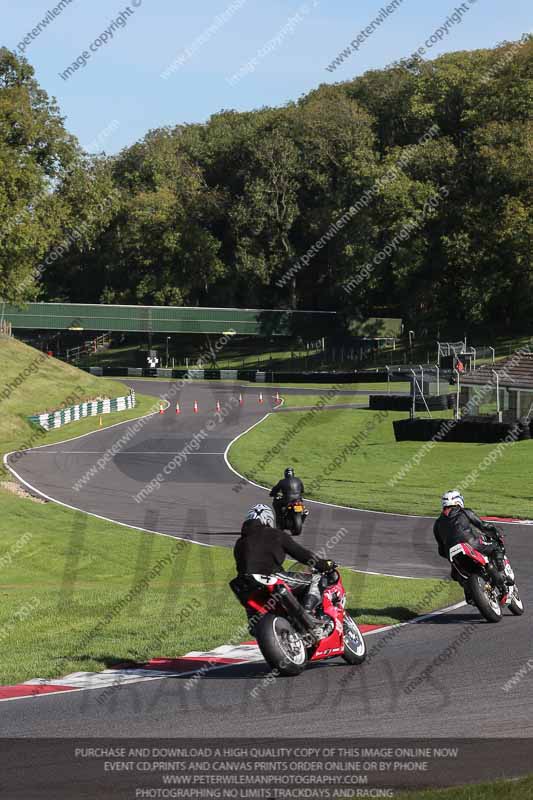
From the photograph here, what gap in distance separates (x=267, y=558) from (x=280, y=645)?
93 centimetres

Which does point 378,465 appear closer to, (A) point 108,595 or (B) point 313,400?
(A) point 108,595

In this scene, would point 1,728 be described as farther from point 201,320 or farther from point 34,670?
point 201,320

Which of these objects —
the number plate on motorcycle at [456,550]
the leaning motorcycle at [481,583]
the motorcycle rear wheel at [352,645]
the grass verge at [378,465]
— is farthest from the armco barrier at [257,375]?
the motorcycle rear wheel at [352,645]

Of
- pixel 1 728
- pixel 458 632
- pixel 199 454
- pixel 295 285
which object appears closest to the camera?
pixel 1 728

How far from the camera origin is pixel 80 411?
5928 cm

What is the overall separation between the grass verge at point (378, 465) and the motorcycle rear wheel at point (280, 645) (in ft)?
52.1

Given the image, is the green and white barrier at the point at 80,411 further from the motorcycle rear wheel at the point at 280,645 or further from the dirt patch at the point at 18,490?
the motorcycle rear wheel at the point at 280,645

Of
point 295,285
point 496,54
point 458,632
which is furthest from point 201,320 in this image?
point 458,632

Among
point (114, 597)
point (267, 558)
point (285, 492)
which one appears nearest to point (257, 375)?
point (285, 492)

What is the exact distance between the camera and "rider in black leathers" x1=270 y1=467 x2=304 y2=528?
21281 mm

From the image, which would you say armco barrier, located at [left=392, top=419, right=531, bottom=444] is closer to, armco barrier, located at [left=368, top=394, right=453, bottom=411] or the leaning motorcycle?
armco barrier, located at [left=368, top=394, right=453, bottom=411]

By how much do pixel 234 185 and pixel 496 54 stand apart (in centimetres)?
2911

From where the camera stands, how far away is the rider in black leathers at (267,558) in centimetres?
1119

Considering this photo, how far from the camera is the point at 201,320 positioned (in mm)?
101375
